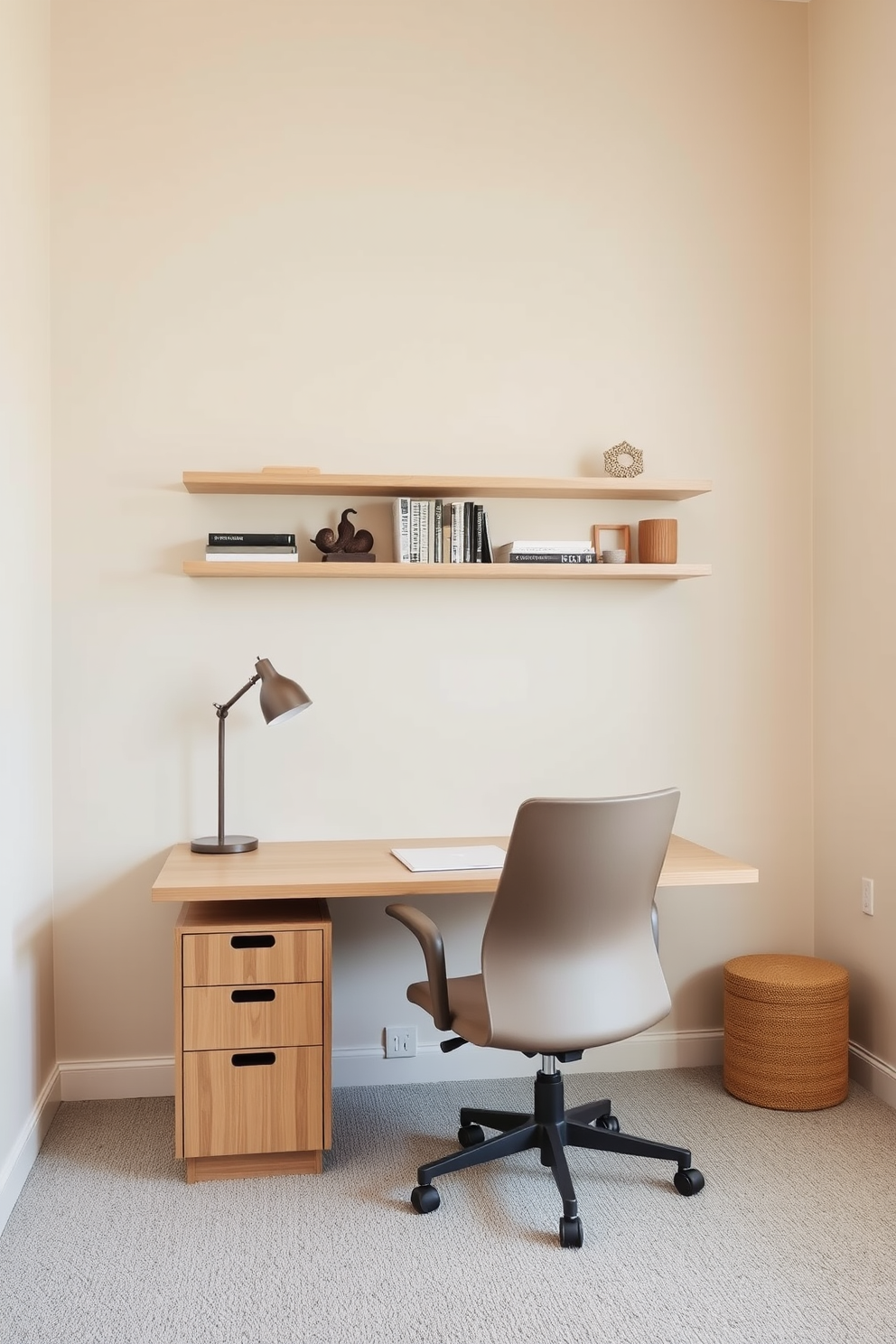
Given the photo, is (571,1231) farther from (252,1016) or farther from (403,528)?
(403,528)

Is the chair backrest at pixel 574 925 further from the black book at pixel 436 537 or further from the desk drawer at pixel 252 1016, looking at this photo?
the black book at pixel 436 537

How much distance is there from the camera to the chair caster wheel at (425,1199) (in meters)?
2.34

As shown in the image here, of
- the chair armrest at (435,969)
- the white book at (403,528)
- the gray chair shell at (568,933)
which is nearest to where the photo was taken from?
the gray chair shell at (568,933)

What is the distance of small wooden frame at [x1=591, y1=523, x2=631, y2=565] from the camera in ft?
10.6

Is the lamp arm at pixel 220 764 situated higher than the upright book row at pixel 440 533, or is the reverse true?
the upright book row at pixel 440 533

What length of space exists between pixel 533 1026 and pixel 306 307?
209cm

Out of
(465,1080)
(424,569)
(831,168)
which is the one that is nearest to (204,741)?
(424,569)

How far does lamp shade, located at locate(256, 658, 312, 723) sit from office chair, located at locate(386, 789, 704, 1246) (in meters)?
0.62

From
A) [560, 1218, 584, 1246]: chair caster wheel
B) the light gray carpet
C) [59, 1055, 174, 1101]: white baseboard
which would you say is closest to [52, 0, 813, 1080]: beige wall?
[59, 1055, 174, 1101]: white baseboard

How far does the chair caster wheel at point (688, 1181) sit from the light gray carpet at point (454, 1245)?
2 centimetres

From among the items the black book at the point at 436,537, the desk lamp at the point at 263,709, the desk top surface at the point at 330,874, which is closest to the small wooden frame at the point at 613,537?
the black book at the point at 436,537

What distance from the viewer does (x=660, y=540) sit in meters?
3.11

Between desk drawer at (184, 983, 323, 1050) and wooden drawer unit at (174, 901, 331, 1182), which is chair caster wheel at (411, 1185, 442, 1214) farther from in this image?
desk drawer at (184, 983, 323, 1050)

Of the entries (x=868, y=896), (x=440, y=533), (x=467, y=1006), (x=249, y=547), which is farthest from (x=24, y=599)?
(x=868, y=896)
